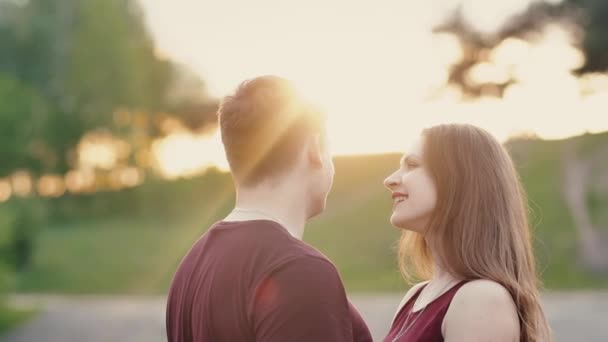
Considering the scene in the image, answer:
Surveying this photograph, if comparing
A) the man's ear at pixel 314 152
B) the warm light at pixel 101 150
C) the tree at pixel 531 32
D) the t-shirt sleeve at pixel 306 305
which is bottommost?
the t-shirt sleeve at pixel 306 305

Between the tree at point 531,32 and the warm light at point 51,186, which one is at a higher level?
the tree at point 531,32

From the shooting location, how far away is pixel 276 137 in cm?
192

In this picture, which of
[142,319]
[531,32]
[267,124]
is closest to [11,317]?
[142,319]

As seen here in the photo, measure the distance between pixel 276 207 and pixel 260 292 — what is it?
0.21 meters

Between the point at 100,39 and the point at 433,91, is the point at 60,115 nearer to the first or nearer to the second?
the point at 100,39

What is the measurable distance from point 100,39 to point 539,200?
1472 cm

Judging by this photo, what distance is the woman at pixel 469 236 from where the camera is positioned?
2221mm

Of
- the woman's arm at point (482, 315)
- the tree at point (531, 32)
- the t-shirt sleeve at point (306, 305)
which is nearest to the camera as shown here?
the t-shirt sleeve at point (306, 305)

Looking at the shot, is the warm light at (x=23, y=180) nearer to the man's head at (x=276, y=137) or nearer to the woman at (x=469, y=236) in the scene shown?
the woman at (x=469, y=236)

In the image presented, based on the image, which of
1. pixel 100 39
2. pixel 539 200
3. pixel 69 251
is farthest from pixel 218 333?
pixel 100 39

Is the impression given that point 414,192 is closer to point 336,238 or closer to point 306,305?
point 306,305

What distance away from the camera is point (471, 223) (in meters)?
2.32

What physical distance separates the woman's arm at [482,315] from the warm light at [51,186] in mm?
31152

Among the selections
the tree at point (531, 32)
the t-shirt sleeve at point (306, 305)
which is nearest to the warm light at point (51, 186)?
the tree at point (531, 32)
